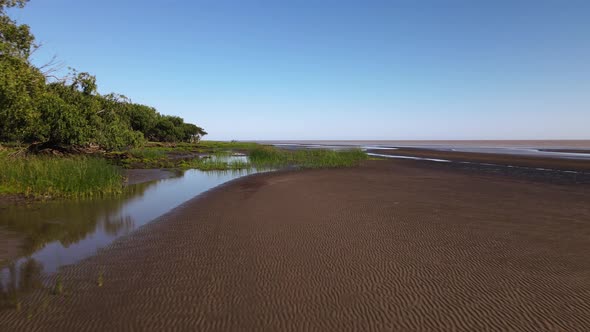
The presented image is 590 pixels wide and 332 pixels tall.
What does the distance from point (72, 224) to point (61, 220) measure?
77cm

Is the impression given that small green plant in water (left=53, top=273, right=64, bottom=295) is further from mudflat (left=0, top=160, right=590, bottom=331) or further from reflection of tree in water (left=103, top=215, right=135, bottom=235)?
reflection of tree in water (left=103, top=215, right=135, bottom=235)

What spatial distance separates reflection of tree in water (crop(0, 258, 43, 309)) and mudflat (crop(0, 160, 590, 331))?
27cm

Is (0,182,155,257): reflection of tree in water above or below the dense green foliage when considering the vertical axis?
below

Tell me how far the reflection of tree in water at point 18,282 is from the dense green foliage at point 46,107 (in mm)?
10036

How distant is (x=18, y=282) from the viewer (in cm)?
522

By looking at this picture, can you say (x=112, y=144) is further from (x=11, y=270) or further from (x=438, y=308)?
(x=438, y=308)

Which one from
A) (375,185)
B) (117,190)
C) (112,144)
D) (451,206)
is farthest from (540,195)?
(112,144)

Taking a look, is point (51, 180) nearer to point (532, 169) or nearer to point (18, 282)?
point (18, 282)

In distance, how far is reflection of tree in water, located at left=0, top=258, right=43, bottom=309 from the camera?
4.58 metres

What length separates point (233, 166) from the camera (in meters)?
28.1

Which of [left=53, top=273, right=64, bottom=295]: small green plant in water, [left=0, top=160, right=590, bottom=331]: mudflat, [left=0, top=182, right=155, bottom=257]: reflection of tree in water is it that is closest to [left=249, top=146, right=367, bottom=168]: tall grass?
[left=0, top=182, right=155, bottom=257]: reflection of tree in water

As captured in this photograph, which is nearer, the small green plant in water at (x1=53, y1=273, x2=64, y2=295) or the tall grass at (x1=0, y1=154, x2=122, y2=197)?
the small green plant in water at (x1=53, y1=273, x2=64, y2=295)

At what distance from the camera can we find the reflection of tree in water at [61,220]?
7.91 metres

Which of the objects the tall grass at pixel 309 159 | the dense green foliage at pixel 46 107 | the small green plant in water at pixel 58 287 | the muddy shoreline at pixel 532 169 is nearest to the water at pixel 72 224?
the small green plant in water at pixel 58 287
